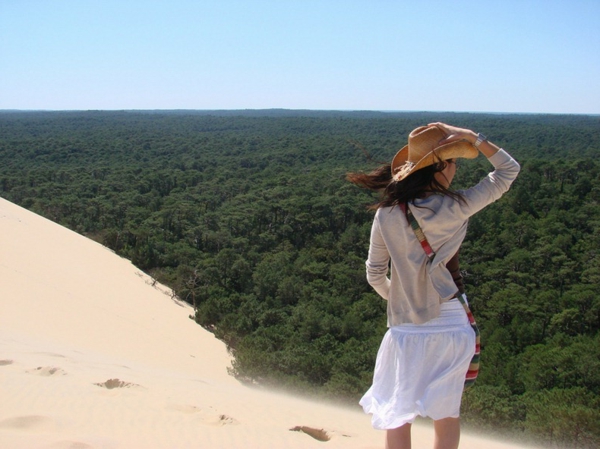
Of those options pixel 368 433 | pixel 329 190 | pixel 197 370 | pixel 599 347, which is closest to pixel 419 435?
pixel 368 433

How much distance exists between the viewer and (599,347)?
52.9ft

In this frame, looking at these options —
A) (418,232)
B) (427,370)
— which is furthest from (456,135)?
(427,370)

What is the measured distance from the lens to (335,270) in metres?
26.3

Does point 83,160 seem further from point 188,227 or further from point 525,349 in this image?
point 525,349

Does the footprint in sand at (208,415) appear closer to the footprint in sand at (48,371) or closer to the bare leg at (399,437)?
the footprint in sand at (48,371)

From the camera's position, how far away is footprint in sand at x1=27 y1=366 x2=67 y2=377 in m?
5.44

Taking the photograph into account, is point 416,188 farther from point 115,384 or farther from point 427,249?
point 115,384


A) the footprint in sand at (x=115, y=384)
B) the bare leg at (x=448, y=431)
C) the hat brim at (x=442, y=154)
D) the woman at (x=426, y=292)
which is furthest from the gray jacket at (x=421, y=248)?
the footprint in sand at (x=115, y=384)

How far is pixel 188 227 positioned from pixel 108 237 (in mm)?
6957

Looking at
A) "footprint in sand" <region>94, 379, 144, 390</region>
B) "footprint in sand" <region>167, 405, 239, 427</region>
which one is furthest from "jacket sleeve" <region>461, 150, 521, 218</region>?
"footprint in sand" <region>94, 379, 144, 390</region>

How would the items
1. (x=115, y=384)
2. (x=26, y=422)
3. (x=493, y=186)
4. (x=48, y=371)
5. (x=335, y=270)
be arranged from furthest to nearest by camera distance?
(x=335, y=270) → (x=48, y=371) → (x=115, y=384) → (x=26, y=422) → (x=493, y=186)

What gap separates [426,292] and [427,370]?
0.31 m

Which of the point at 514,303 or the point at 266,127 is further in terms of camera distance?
the point at 266,127

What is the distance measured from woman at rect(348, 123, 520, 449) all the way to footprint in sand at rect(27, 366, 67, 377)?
4.38m
